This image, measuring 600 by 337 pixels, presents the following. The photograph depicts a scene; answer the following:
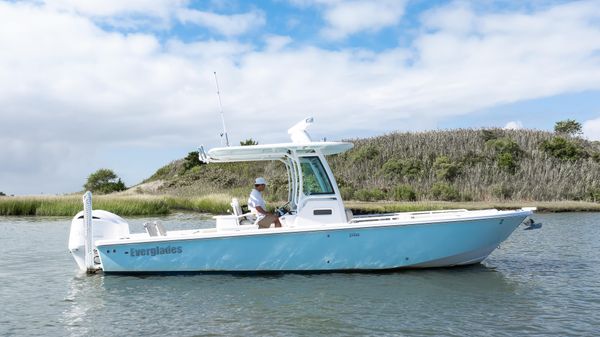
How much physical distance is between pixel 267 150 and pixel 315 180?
115 centimetres

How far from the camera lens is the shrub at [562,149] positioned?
43.8 metres

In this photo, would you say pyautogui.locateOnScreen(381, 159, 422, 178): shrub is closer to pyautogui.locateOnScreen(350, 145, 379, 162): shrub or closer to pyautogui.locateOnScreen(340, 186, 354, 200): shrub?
pyautogui.locateOnScreen(350, 145, 379, 162): shrub

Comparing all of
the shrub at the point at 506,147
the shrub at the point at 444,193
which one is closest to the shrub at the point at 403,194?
the shrub at the point at 444,193

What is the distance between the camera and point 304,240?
1226 cm

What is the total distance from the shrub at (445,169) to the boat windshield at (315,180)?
91.3 ft

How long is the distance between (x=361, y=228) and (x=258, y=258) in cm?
209

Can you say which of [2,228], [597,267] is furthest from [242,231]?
[2,228]

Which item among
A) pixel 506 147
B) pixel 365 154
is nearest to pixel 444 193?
pixel 365 154

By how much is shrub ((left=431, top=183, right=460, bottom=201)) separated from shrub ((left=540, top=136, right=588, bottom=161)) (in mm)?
12233

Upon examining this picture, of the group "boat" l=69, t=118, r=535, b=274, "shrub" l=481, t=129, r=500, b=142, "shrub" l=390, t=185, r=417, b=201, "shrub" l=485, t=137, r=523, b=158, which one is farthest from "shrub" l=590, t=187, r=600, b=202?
"boat" l=69, t=118, r=535, b=274

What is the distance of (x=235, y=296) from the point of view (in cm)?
1095

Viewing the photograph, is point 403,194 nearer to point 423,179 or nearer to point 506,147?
point 423,179

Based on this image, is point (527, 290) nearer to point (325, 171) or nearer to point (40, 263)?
point (325, 171)

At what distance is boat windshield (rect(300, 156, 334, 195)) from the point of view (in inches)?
512
